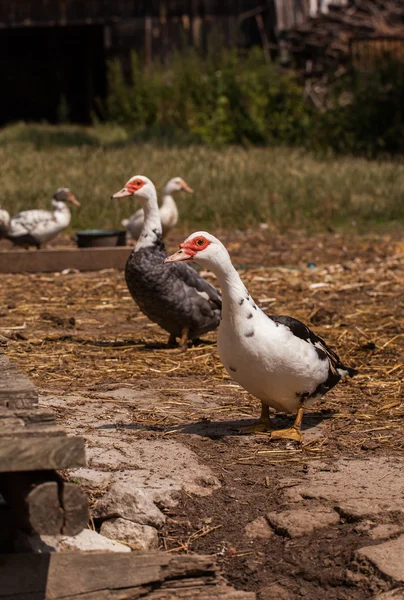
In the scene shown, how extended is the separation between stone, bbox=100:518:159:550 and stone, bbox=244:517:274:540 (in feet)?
1.27

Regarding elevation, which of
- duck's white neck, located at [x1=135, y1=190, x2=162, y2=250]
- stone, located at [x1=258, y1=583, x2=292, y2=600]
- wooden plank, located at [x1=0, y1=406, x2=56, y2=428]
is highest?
wooden plank, located at [x1=0, y1=406, x2=56, y2=428]

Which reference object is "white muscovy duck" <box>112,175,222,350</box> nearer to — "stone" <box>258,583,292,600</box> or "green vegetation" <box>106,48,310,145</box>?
"stone" <box>258,583,292,600</box>

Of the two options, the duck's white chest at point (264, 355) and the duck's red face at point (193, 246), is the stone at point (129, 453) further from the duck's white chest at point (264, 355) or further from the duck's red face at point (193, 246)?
the duck's red face at point (193, 246)

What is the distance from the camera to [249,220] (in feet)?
42.3

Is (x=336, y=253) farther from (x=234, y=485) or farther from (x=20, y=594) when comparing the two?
(x=20, y=594)

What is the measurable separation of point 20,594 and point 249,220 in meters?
9.56

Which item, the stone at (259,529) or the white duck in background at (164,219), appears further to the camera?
the white duck in background at (164,219)

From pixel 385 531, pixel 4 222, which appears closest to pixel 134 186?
pixel 4 222

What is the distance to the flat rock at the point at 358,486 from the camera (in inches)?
174

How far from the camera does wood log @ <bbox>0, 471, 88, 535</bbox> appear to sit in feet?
11.1

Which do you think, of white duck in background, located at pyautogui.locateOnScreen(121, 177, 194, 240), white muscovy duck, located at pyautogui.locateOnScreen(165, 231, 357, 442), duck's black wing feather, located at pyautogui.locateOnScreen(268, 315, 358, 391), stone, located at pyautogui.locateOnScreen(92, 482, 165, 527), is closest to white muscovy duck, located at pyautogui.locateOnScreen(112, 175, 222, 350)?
duck's black wing feather, located at pyautogui.locateOnScreen(268, 315, 358, 391)

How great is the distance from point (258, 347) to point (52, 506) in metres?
1.89

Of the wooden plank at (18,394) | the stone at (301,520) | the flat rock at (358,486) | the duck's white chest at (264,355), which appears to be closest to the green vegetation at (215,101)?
the duck's white chest at (264,355)

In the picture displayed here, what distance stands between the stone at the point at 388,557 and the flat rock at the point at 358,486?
263 mm
